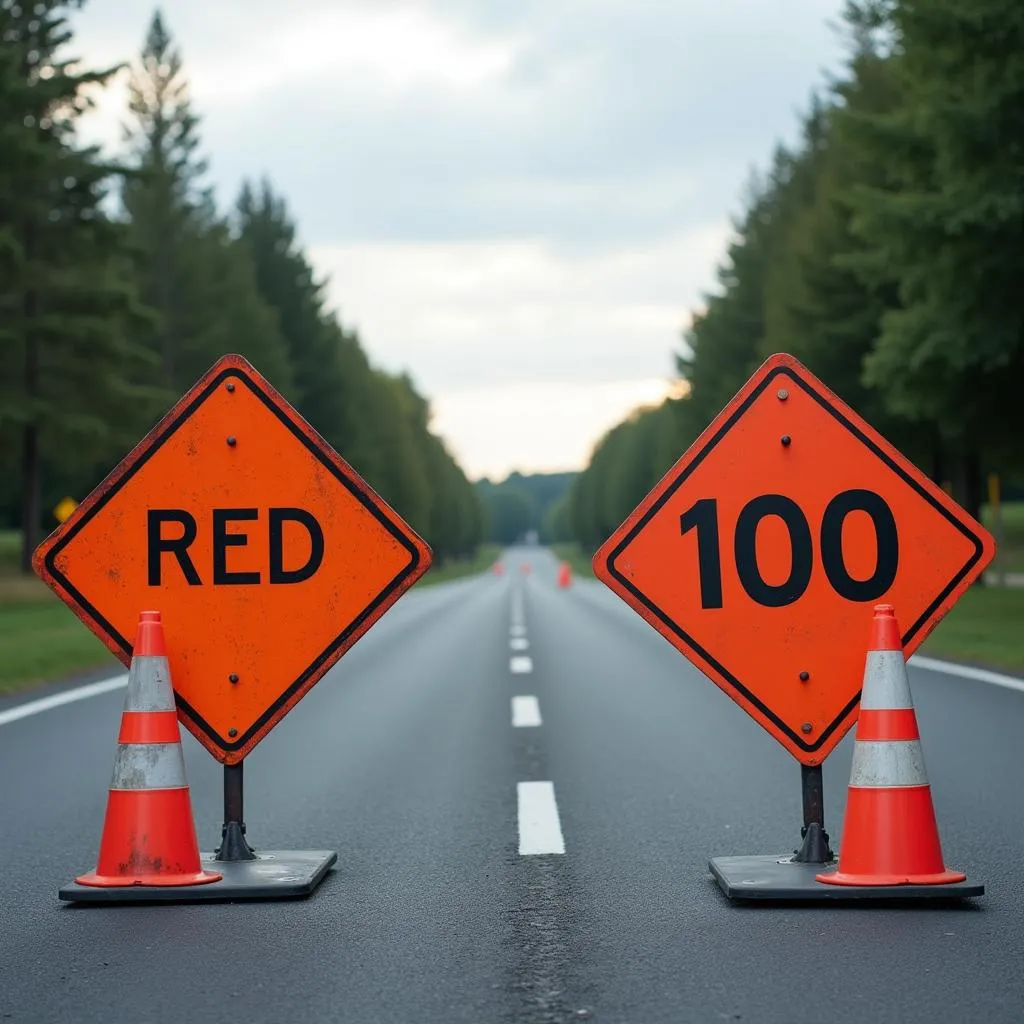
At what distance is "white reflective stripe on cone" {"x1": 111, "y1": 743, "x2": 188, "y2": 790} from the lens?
587 centimetres

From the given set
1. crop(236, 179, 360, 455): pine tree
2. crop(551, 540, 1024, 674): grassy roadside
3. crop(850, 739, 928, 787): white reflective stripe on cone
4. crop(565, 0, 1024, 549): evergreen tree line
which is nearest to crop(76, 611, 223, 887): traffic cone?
crop(850, 739, 928, 787): white reflective stripe on cone

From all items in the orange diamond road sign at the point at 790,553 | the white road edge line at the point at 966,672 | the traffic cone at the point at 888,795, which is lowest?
the white road edge line at the point at 966,672

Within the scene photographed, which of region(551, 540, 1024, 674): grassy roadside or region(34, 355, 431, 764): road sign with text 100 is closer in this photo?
region(34, 355, 431, 764): road sign with text 100

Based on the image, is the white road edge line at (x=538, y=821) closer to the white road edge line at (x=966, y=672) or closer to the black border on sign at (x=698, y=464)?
the black border on sign at (x=698, y=464)

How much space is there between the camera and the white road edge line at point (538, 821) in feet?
22.7

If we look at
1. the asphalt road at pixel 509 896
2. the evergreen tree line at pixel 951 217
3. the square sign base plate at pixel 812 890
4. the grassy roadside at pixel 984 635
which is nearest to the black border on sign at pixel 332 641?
the asphalt road at pixel 509 896

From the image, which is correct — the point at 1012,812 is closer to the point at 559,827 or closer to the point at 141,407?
the point at 559,827

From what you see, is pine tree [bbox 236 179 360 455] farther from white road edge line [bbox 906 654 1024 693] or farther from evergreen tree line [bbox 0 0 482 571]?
white road edge line [bbox 906 654 1024 693]

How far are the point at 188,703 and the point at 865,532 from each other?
8.39 feet

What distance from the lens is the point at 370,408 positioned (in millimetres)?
95625

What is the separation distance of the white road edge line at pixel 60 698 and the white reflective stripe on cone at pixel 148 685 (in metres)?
6.75

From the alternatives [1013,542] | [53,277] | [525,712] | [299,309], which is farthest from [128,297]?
[1013,542]

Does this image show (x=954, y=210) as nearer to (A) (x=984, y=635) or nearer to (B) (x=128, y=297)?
(A) (x=984, y=635)

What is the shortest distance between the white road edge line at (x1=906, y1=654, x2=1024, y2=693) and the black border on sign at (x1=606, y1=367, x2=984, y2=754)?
820 cm
